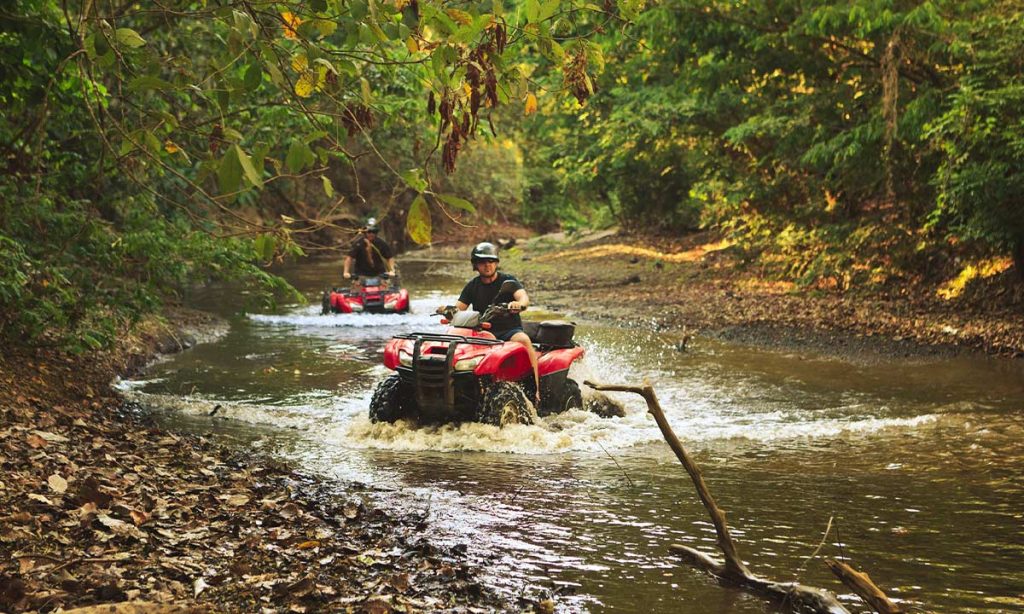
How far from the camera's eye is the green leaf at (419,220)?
3977 millimetres

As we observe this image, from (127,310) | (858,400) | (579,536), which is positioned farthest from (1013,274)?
(127,310)

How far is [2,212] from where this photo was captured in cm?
887

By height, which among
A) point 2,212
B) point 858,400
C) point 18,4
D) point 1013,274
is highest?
point 18,4

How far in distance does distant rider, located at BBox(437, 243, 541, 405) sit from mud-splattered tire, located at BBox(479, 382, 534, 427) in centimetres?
42

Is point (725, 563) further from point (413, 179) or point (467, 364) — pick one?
point (467, 364)

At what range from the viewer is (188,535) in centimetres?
535

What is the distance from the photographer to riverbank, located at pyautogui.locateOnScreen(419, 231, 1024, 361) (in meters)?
14.3

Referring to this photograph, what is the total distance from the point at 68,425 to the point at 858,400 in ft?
27.9

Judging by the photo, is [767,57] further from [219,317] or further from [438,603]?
[438,603]

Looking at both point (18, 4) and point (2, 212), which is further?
point (2, 212)

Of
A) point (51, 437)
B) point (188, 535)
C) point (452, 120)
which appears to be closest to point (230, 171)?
point (452, 120)

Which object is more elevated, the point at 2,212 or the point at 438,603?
the point at 2,212

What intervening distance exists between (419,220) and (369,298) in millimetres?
15683

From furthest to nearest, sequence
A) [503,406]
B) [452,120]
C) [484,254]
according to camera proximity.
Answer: [484,254] < [503,406] < [452,120]
